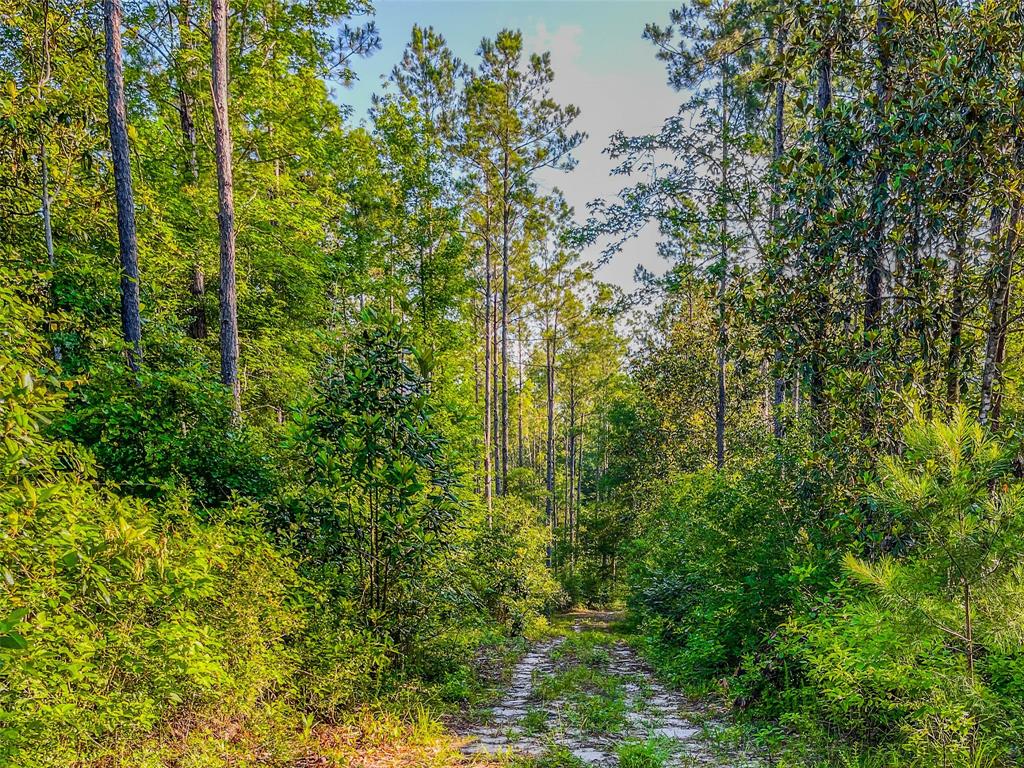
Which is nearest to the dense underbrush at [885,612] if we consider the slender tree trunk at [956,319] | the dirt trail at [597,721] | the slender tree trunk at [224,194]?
the dirt trail at [597,721]

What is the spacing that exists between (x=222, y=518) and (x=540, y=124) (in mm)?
13864

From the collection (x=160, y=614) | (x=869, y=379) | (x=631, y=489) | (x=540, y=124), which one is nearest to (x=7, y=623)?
(x=160, y=614)

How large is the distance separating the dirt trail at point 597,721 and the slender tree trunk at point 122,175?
6232 millimetres

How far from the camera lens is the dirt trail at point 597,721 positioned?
3.87 metres

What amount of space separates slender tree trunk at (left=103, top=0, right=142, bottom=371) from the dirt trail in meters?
6.23

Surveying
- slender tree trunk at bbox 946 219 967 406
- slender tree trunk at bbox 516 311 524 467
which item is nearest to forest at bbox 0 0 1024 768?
slender tree trunk at bbox 946 219 967 406

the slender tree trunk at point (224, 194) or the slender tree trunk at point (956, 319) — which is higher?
the slender tree trunk at point (224, 194)

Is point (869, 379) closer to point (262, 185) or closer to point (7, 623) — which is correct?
point (7, 623)

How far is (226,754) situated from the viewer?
A: 9.82ft

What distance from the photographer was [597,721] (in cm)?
474

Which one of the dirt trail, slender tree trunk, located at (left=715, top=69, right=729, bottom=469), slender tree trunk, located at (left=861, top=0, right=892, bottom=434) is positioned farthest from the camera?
slender tree trunk, located at (left=715, top=69, right=729, bottom=469)

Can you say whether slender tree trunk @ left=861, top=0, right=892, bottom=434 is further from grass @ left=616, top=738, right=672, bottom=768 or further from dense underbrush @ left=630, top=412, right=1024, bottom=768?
grass @ left=616, top=738, right=672, bottom=768

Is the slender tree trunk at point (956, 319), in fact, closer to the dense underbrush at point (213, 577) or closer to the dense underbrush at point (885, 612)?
the dense underbrush at point (885, 612)

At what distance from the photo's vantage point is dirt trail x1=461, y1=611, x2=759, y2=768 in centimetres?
387
